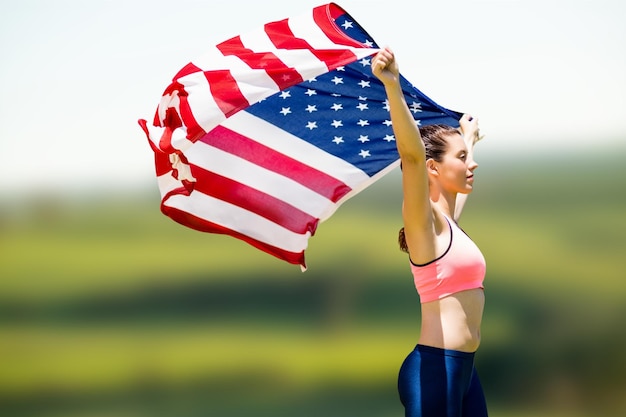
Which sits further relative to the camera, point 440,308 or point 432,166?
point 432,166

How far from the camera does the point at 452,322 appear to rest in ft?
7.56

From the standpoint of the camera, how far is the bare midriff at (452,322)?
2297mm

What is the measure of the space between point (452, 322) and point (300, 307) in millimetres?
1977

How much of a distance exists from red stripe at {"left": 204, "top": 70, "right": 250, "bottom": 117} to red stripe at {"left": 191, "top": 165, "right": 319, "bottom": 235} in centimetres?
35

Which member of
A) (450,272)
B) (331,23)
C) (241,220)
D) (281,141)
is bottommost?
(450,272)

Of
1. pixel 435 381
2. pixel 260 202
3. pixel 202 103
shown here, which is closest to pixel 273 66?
pixel 202 103

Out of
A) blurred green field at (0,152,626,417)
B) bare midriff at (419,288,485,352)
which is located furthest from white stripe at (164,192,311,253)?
blurred green field at (0,152,626,417)

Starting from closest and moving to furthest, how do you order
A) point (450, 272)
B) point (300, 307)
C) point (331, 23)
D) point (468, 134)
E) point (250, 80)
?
point (450, 272) < point (250, 80) < point (331, 23) < point (468, 134) < point (300, 307)

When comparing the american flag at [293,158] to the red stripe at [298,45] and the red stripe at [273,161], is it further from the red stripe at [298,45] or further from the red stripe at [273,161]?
the red stripe at [298,45]

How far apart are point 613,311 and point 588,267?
22cm

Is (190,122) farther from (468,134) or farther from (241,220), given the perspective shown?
(468,134)

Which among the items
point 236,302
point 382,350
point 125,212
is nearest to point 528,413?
point 382,350

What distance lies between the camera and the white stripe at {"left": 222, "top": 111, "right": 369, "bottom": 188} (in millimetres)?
2807

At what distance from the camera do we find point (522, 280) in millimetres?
4238
